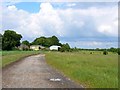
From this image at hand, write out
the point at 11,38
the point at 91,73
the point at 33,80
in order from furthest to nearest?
1. the point at 11,38
2. the point at 91,73
3. the point at 33,80

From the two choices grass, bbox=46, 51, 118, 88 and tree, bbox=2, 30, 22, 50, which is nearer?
grass, bbox=46, 51, 118, 88

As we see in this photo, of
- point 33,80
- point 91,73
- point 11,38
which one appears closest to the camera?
point 33,80

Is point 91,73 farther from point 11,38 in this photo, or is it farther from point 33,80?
point 11,38

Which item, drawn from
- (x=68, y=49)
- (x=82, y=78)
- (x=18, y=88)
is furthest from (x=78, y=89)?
(x=68, y=49)

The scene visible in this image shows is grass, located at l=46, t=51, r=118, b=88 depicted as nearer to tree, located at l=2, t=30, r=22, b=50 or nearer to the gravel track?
the gravel track

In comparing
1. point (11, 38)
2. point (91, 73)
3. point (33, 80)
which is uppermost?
point (11, 38)

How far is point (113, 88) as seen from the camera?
13.8 meters

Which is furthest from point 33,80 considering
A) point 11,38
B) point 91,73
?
point 11,38

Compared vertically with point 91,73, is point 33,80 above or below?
below

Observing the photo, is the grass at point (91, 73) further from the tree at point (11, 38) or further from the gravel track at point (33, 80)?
the tree at point (11, 38)

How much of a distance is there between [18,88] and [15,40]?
13338 centimetres

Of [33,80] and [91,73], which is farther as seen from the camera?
[91,73]

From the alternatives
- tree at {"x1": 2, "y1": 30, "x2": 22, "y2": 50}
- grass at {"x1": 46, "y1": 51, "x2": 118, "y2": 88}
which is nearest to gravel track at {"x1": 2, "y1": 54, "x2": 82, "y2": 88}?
grass at {"x1": 46, "y1": 51, "x2": 118, "y2": 88}

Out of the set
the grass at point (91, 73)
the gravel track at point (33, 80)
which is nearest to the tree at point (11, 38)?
the grass at point (91, 73)
